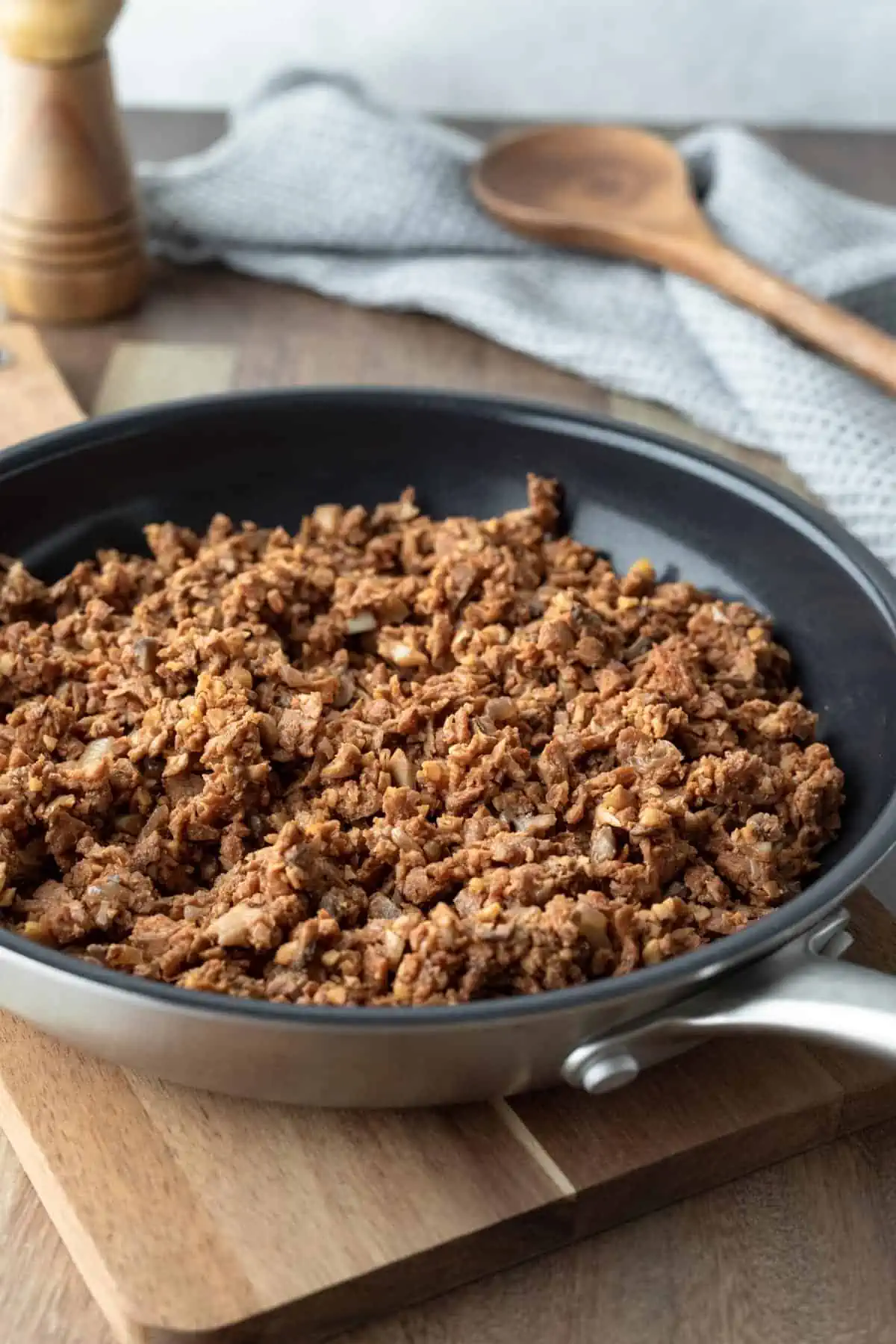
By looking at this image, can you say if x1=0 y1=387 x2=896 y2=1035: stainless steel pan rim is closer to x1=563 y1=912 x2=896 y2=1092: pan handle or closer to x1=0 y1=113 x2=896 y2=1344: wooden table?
x1=563 y1=912 x2=896 y2=1092: pan handle

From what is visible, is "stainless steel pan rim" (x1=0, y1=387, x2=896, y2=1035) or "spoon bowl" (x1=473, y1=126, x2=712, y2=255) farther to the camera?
"spoon bowl" (x1=473, y1=126, x2=712, y2=255)

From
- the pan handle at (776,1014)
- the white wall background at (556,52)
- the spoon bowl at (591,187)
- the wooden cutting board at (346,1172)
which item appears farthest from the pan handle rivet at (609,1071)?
the white wall background at (556,52)

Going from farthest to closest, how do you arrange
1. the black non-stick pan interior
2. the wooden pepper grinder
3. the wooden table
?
1. the wooden pepper grinder
2. the black non-stick pan interior
3. the wooden table

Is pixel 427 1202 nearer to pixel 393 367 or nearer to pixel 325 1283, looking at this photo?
pixel 325 1283

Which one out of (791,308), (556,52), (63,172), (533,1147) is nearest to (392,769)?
(533,1147)

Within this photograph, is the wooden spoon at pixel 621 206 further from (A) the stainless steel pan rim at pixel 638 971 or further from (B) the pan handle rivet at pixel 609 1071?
(B) the pan handle rivet at pixel 609 1071

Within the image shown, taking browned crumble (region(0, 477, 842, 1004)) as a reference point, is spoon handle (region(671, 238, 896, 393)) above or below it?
above

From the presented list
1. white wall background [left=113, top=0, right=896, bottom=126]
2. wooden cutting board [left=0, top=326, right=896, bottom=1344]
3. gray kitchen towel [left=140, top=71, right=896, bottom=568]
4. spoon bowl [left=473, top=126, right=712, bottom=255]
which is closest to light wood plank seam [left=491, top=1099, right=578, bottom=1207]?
wooden cutting board [left=0, top=326, right=896, bottom=1344]
